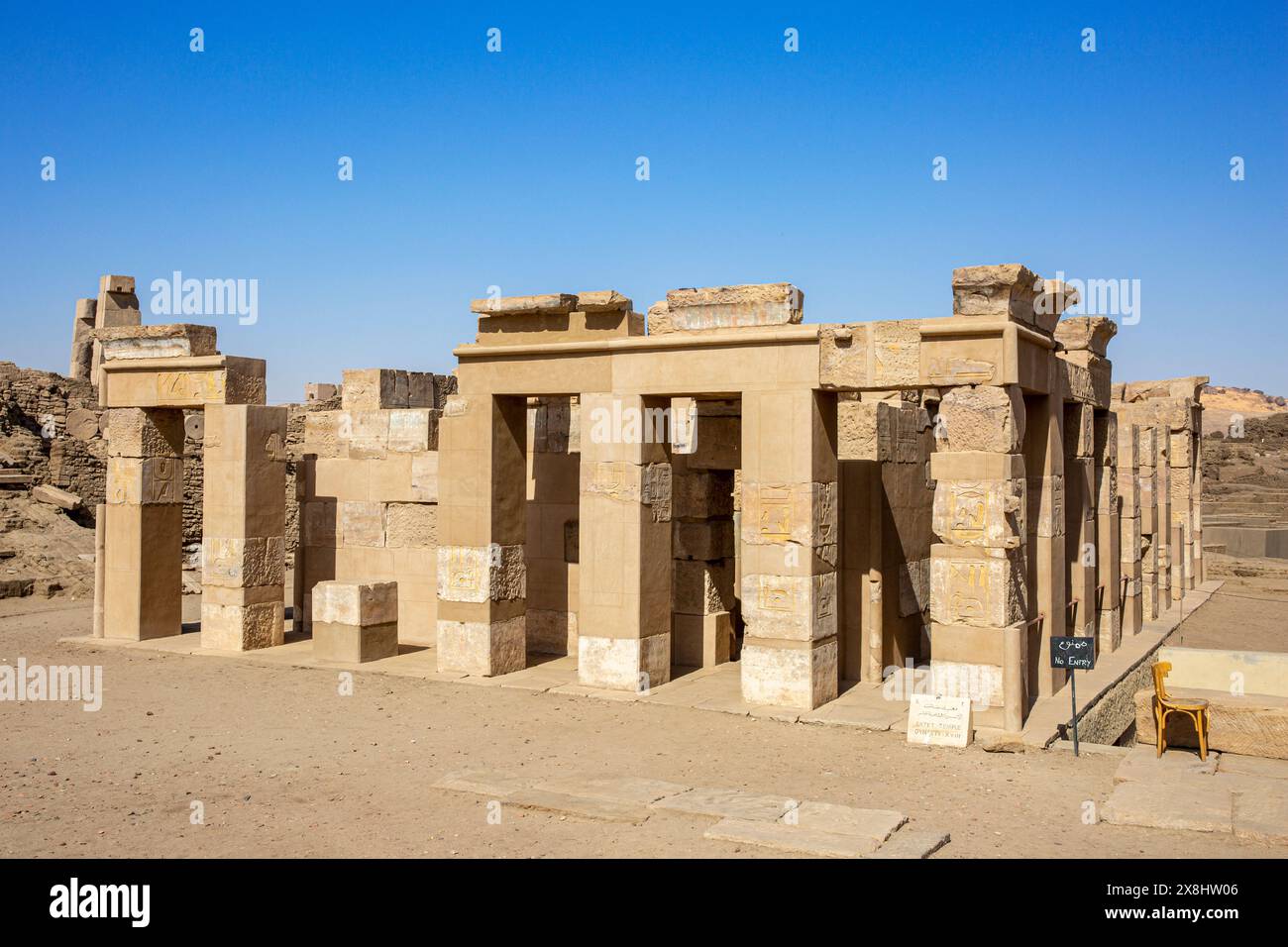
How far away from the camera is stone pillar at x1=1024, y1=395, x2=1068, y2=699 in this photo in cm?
1134

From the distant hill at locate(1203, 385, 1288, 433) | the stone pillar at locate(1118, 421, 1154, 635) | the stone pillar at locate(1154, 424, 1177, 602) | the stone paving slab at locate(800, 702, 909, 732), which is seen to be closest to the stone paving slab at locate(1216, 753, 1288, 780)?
the stone paving slab at locate(800, 702, 909, 732)

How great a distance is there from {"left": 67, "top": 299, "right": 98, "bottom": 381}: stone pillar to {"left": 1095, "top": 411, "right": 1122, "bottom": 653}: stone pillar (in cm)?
3127

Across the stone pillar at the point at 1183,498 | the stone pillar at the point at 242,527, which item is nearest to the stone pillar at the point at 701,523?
the stone pillar at the point at 242,527

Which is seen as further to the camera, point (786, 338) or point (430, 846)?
point (786, 338)

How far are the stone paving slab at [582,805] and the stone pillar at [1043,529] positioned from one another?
5430mm

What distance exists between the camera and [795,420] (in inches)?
417

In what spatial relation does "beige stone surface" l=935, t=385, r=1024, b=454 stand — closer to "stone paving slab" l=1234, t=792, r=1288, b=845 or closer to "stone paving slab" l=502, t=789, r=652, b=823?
"stone paving slab" l=1234, t=792, r=1288, b=845

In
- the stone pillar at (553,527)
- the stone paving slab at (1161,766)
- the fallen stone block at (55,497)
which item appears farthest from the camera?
the fallen stone block at (55,497)

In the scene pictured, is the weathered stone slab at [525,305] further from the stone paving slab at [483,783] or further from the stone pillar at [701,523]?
the stone paving slab at [483,783]

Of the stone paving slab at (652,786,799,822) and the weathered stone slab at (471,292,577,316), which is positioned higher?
the weathered stone slab at (471,292,577,316)

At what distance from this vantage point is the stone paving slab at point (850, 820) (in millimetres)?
6887
